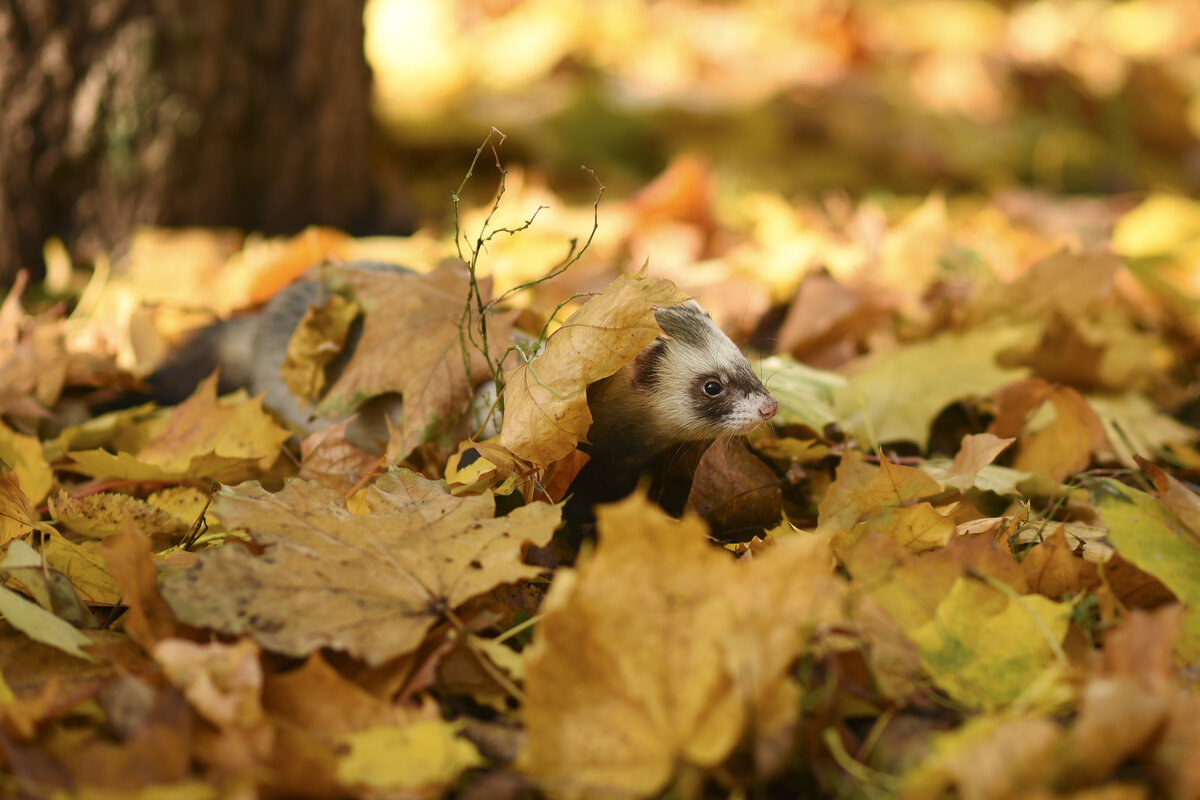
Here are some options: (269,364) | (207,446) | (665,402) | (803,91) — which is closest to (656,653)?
(665,402)

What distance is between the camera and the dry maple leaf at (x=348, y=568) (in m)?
1.17

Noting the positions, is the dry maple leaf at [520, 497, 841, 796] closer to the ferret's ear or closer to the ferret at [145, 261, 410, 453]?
the ferret's ear

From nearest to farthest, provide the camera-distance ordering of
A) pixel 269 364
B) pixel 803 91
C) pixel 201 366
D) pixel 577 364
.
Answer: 1. pixel 577 364
2. pixel 269 364
3. pixel 201 366
4. pixel 803 91

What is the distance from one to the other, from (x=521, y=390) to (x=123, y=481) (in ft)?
2.61

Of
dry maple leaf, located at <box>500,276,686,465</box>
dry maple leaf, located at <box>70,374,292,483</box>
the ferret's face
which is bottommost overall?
dry maple leaf, located at <box>70,374,292,483</box>

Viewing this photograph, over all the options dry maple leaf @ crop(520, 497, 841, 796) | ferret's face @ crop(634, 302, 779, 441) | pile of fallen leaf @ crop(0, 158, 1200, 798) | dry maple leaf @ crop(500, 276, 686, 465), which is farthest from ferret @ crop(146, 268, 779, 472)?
dry maple leaf @ crop(520, 497, 841, 796)

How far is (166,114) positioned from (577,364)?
2.19m

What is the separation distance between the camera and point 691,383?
1.83 meters

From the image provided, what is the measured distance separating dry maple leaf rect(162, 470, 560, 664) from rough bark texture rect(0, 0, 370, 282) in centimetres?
210

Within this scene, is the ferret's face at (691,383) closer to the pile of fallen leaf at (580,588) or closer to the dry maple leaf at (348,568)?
the pile of fallen leaf at (580,588)

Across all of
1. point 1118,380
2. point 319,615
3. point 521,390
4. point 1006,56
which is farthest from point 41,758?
point 1006,56

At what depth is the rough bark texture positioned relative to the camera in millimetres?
2799

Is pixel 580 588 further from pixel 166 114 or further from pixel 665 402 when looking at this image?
pixel 166 114

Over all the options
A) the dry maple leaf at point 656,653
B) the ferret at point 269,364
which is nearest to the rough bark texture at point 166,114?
the ferret at point 269,364
